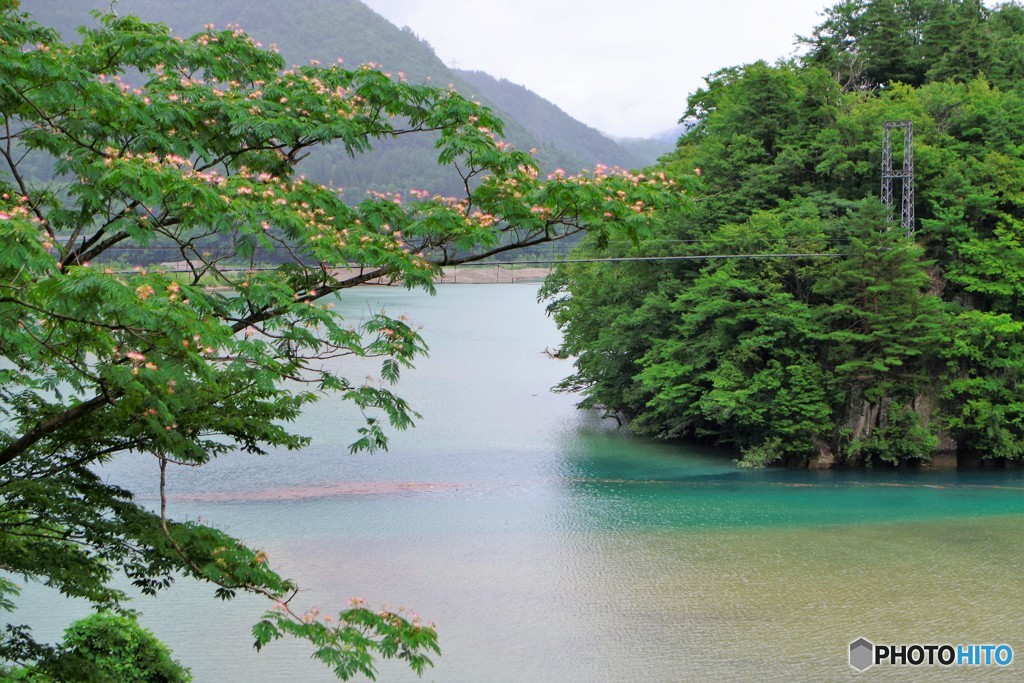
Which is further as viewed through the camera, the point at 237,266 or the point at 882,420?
the point at 882,420

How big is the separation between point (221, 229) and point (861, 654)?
8300 millimetres

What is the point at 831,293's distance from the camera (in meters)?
20.5

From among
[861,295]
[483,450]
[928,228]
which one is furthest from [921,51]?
[483,450]

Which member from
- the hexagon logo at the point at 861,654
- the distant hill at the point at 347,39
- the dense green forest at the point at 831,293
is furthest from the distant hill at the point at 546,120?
the hexagon logo at the point at 861,654

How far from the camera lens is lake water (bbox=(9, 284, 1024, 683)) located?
11297mm

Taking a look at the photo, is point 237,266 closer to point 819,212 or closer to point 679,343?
point 679,343

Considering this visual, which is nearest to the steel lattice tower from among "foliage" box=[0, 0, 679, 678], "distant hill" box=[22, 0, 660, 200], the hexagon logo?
the hexagon logo

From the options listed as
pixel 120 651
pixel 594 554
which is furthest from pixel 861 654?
pixel 120 651

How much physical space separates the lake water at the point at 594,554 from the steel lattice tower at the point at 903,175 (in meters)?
4.89

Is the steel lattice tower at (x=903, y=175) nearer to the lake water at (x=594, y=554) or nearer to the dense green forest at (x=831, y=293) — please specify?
the dense green forest at (x=831, y=293)

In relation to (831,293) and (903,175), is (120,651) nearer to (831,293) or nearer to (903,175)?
(831,293)

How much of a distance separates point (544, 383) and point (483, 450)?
29.1 feet

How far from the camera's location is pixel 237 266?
6785mm

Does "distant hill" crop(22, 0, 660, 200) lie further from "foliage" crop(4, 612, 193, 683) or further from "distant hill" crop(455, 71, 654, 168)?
"foliage" crop(4, 612, 193, 683)
